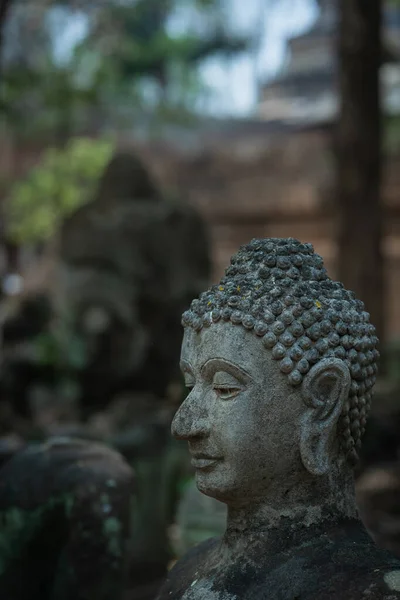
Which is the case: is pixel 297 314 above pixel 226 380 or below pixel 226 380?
above

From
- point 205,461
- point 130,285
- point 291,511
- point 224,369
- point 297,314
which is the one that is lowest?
point 291,511

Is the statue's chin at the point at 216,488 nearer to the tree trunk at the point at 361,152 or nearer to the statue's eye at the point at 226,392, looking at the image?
the statue's eye at the point at 226,392

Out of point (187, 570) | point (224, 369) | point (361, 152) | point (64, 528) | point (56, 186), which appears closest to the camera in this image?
point (224, 369)

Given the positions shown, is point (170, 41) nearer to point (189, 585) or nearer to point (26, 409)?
point (26, 409)

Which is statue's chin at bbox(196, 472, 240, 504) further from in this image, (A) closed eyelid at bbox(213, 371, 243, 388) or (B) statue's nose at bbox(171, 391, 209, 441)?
(A) closed eyelid at bbox(213, 371, 243, 388)

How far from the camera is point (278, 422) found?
2.07m

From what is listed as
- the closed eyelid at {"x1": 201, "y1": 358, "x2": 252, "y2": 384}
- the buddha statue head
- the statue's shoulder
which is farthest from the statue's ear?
the statue's shoulder

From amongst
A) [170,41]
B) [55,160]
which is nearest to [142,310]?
[55,160]

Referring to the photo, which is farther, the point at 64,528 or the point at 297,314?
the point at 64,528

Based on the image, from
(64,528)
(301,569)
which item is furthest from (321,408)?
(64,528)

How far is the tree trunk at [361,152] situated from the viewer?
26.7 feet

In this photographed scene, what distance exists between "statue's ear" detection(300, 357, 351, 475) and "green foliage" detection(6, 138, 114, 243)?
42.4 ft

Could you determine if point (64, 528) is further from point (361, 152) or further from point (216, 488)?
point (361, 152)

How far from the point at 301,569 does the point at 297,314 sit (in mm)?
585
